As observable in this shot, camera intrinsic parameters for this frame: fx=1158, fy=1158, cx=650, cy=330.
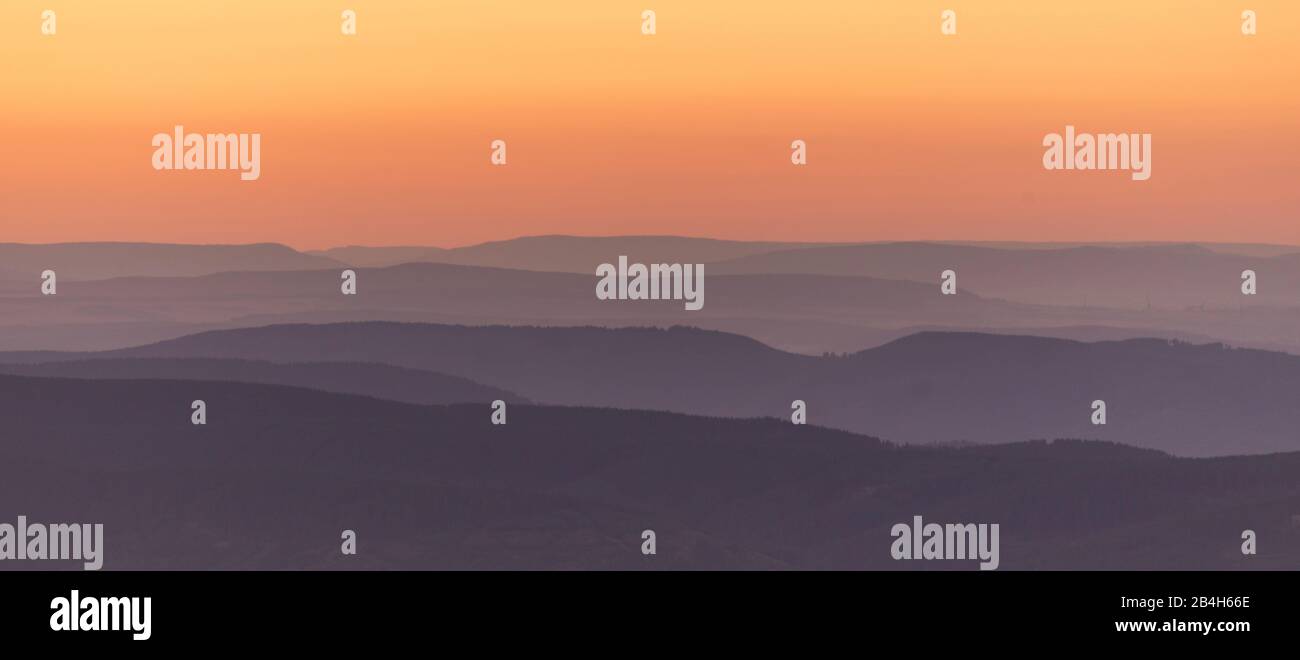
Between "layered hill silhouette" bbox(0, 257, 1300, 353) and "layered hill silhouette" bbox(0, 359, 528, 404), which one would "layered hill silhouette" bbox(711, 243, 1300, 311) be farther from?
"layered hill silhouette" bbox(0, 359, 528, 404)

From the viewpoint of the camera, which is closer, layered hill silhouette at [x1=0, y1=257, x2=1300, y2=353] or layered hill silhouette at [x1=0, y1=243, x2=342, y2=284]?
layered hill silhouette at [x1=0, y1=243, x2=342, y2=284]

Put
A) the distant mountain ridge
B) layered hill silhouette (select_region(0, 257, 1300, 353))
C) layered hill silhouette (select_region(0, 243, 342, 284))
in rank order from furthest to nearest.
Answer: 1. the distant mountain ridge
2. layered hill silhouette (select_region(0, 257, 1300, 353))
3. layered hill silhouette (select_region(0, 243, 342, 284))

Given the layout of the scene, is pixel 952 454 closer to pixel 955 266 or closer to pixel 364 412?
pixel 955 266

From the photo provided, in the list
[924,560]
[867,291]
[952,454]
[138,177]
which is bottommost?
[924,560]

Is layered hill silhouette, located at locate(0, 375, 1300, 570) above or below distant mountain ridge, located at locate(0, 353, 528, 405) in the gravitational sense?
below

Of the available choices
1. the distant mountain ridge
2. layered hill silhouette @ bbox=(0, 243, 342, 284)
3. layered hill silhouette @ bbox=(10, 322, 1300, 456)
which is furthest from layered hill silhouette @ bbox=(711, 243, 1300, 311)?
layered hill silhouette @ bbox=(0, 243, 342, 284)

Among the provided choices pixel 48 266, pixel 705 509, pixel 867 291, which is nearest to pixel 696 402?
pixel 705 509

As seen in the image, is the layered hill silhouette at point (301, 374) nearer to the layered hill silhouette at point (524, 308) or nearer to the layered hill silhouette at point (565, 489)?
the layered hill silhouette at point (565, 489)
